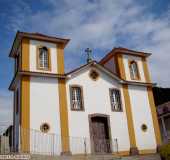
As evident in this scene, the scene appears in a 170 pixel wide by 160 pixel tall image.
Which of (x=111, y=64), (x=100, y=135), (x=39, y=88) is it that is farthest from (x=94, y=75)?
(x=39, y=88)

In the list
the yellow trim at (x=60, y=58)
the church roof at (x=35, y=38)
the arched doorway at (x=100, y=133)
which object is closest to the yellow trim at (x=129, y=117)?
the arched doorway at (x=100, y=133)

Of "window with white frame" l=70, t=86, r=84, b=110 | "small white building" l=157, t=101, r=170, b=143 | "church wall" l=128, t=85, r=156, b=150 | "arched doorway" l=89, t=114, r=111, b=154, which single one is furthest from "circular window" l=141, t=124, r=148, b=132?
"small white building" l=157, t=101, r=170, b=143

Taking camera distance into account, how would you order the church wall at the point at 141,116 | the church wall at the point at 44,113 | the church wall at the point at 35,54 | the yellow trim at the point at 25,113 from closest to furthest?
1. the yellow trim at the point at 25,113
2. the church wall at the point at 44,113
3. the church wall at the point at 35,54
4. the church wall at the point at 141,116

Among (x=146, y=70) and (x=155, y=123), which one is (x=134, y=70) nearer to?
(x=146, y=70)

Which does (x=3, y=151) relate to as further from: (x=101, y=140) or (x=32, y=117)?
(x=101, y=140)

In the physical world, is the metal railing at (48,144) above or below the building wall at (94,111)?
below

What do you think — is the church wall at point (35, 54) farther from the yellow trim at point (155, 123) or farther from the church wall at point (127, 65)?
the yellow trim at point (155, 123)

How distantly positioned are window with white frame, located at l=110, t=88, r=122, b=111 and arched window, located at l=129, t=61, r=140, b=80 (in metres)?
2.46

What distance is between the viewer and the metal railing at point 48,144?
1558cm

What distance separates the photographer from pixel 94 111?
18875 mm

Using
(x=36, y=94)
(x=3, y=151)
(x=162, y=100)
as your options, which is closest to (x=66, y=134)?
(x=36, y=94)

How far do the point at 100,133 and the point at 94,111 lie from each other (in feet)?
5.23

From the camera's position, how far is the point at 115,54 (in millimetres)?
22109

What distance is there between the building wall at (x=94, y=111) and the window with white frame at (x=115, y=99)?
32 centimetres
